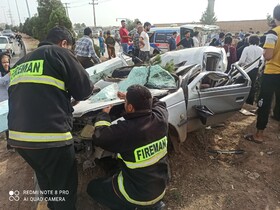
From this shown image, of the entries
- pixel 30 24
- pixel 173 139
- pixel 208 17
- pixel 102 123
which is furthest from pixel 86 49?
pixel 208 17

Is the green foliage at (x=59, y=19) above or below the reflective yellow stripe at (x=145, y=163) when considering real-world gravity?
above

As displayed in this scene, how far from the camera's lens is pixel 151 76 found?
10.9 feet

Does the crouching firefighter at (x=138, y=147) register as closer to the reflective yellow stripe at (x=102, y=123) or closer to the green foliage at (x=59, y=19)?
the reflective yellow stripe at (x=102, y=123)

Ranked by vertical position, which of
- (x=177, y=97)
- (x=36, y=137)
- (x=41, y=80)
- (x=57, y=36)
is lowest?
(x=177, y=97)

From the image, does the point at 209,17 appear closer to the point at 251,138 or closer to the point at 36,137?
the point at 251,138

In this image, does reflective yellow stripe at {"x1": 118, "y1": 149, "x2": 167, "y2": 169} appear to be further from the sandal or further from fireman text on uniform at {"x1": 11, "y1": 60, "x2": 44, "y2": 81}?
the sandal

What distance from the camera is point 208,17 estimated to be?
174 feet

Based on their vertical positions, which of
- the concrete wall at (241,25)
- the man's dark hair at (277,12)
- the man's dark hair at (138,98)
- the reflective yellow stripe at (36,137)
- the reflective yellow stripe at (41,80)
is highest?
the man's dark hair at (277,12)

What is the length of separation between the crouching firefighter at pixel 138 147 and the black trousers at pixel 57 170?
309 mm

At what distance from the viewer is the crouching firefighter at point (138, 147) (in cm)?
205

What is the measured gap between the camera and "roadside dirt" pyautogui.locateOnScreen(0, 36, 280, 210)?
9.27 ft

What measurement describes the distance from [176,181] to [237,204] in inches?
29.6

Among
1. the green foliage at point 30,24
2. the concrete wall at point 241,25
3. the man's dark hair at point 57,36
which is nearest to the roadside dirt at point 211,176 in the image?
the man's dark hair at point 57,36

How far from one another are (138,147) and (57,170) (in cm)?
72
